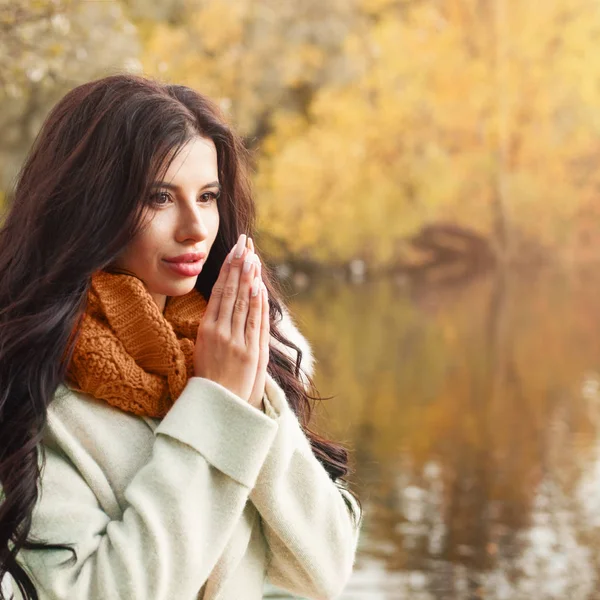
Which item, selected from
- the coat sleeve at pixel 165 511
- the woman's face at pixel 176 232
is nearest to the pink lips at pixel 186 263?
the woman's face at pixel 176 232

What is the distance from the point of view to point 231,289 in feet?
3.53

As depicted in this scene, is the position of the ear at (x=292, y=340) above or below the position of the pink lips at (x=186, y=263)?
below

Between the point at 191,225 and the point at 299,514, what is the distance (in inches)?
11.3

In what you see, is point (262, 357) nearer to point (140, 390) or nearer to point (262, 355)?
point (262, 355)

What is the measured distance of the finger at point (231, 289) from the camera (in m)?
1.08

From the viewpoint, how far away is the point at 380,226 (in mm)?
15562

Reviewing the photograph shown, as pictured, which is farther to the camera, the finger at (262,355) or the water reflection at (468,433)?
the water reflection at (468,433)

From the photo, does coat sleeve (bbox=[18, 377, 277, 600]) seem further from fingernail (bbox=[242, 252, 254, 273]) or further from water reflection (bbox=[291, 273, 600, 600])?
water reflection (bbox=[291, 273, 600, 600])

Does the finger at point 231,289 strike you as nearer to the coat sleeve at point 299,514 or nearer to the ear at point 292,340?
the coat sleeve at point 299,514

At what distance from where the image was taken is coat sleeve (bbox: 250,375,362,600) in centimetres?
109

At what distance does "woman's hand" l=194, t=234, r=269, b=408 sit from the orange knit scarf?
3 cm

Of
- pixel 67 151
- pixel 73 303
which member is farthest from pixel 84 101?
pixel 73 303

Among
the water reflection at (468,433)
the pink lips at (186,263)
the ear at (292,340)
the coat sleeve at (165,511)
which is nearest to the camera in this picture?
the coat sleeve at (165,511)

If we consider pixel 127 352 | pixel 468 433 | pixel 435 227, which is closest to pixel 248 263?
pixel 127 352
